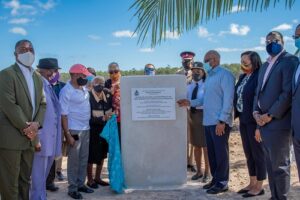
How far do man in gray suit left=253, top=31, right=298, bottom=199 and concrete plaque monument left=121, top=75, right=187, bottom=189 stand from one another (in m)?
1.67

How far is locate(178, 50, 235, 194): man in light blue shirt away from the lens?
229 inches

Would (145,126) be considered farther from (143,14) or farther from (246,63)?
(143,14)

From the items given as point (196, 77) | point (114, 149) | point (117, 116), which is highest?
point (196, 77)

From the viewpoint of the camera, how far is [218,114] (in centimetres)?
589

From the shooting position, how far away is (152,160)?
636 centimetres

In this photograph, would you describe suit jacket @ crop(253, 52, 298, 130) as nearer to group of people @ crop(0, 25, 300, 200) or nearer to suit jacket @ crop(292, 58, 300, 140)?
group of people @ crop(0, 25, 300, 200)

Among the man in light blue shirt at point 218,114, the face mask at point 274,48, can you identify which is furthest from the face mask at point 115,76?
the face mask at point 274,48

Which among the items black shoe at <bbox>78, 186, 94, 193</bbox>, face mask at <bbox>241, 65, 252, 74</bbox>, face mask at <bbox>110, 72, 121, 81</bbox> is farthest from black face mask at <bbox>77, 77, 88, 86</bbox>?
face mask at <bbox>241, 65, 252, 74</bbox>

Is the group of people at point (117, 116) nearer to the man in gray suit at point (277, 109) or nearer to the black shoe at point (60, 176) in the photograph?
the man in gray suit at point (277, 109)

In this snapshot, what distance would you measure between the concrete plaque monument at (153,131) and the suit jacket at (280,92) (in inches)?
68.4

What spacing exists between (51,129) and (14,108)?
830mm

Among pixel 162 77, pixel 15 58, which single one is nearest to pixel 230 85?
pixel 162 77

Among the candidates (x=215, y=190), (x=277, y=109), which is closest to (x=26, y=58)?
(x=277, y=109)

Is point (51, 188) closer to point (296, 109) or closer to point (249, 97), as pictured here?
point (249, 97)
